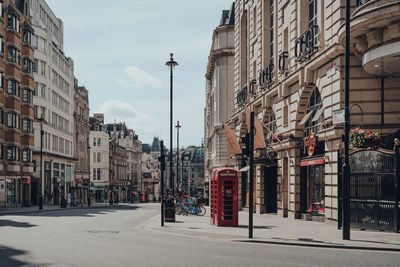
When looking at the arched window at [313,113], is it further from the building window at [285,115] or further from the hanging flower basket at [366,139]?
the hanging flower basket at [366,139]

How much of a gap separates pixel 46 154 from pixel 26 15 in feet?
56.0

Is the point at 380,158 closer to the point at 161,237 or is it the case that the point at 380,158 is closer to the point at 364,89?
the point at 364,89

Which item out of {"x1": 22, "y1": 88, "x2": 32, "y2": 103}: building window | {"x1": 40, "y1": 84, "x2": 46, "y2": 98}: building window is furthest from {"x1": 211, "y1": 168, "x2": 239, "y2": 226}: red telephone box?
{"x1": 40, "y1": 84, "x2": 46, "y2": 98}: building window

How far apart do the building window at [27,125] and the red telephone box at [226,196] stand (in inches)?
1441

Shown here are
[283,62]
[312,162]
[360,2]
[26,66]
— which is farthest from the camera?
[26,66]

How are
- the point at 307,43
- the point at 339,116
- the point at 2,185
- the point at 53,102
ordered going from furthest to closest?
the point at 53,102 < the point at 2,185 < the point at 307,43 < the point at 339,116

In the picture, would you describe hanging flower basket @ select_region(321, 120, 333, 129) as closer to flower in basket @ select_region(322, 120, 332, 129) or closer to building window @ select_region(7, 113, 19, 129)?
flower in basket @ select_region(322, 120, 332, 129)

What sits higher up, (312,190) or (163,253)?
(312,190)

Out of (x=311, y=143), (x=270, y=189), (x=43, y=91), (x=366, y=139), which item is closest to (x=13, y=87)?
(x=43, y=91)

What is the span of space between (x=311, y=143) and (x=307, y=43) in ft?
15.5

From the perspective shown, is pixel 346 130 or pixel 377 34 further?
pixel 377 34

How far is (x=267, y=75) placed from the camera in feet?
108

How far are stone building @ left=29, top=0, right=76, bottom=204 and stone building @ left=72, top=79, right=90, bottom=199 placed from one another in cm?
392

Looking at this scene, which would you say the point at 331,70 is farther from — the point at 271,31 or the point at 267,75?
the point at 271,31
